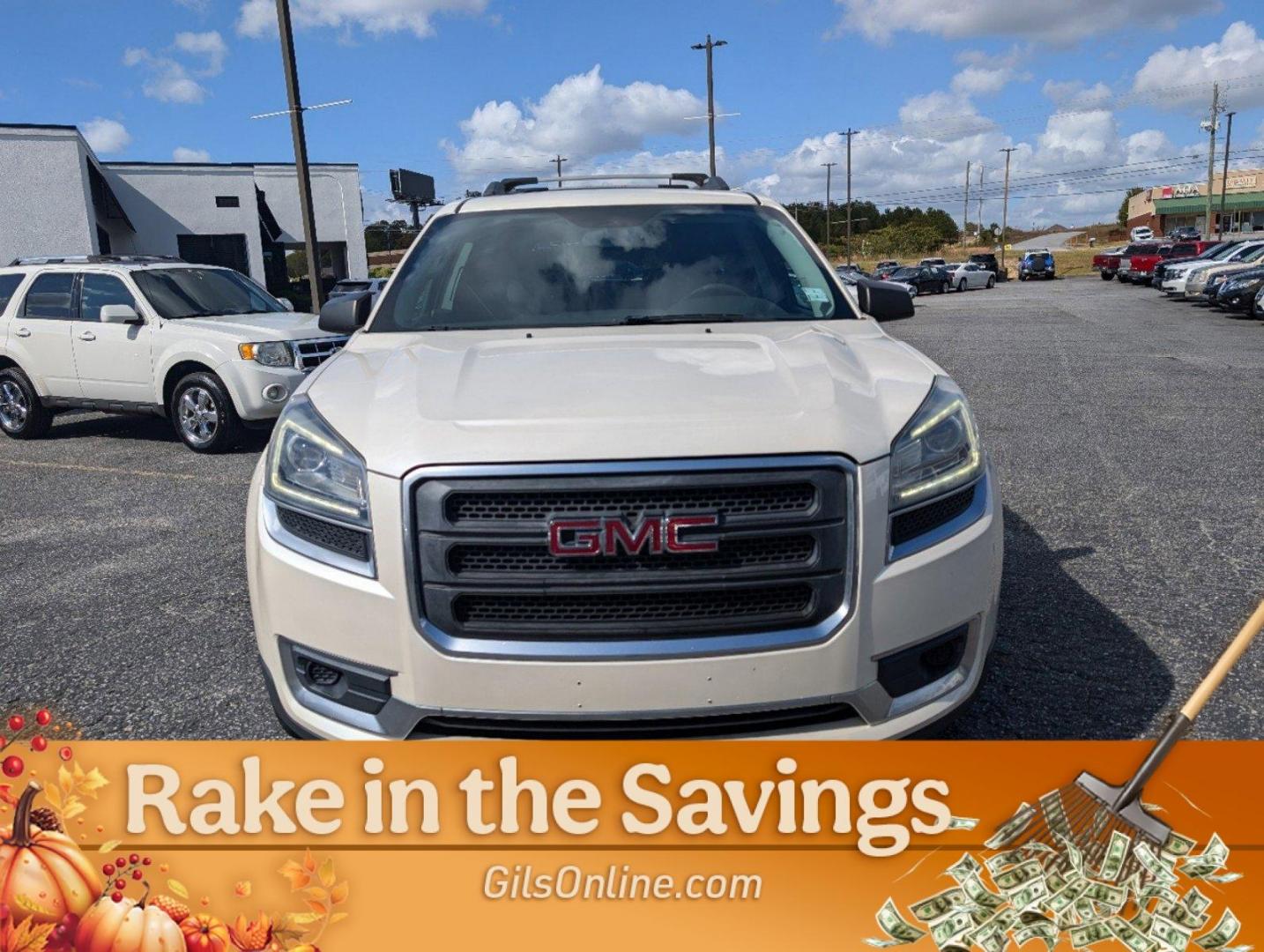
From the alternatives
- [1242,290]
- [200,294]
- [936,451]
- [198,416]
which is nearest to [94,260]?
[200,294]

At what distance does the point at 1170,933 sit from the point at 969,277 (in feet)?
163

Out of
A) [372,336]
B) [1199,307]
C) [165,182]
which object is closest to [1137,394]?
[372,336]

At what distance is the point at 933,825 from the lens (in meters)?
2.40

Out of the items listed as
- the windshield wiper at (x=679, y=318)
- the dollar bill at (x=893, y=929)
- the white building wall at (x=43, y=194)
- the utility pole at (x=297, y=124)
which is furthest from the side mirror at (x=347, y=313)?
the white building wall at (x=43, y=194)

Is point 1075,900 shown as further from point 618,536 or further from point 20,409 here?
point 20,409

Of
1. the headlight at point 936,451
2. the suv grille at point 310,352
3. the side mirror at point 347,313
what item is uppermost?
the side mirror at point 347,313

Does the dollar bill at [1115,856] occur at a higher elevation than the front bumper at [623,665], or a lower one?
lower

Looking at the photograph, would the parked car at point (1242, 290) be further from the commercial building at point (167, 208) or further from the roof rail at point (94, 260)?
the commercial building at point (167, 208)

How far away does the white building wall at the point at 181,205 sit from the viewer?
99.3 feet

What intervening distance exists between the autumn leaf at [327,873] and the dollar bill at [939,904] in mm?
1256

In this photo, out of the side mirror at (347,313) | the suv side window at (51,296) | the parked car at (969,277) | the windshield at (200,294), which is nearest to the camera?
the side mirror at (347,313)

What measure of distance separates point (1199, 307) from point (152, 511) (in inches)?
1087

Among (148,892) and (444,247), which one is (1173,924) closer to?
(148,892)

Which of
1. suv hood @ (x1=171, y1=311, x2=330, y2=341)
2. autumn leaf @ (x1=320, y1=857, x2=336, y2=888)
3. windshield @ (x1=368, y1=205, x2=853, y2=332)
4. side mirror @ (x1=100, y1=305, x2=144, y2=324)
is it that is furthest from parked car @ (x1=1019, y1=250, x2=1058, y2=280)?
autumn leaf @ (x1=320, y1=857, x2=336, y2=888)
